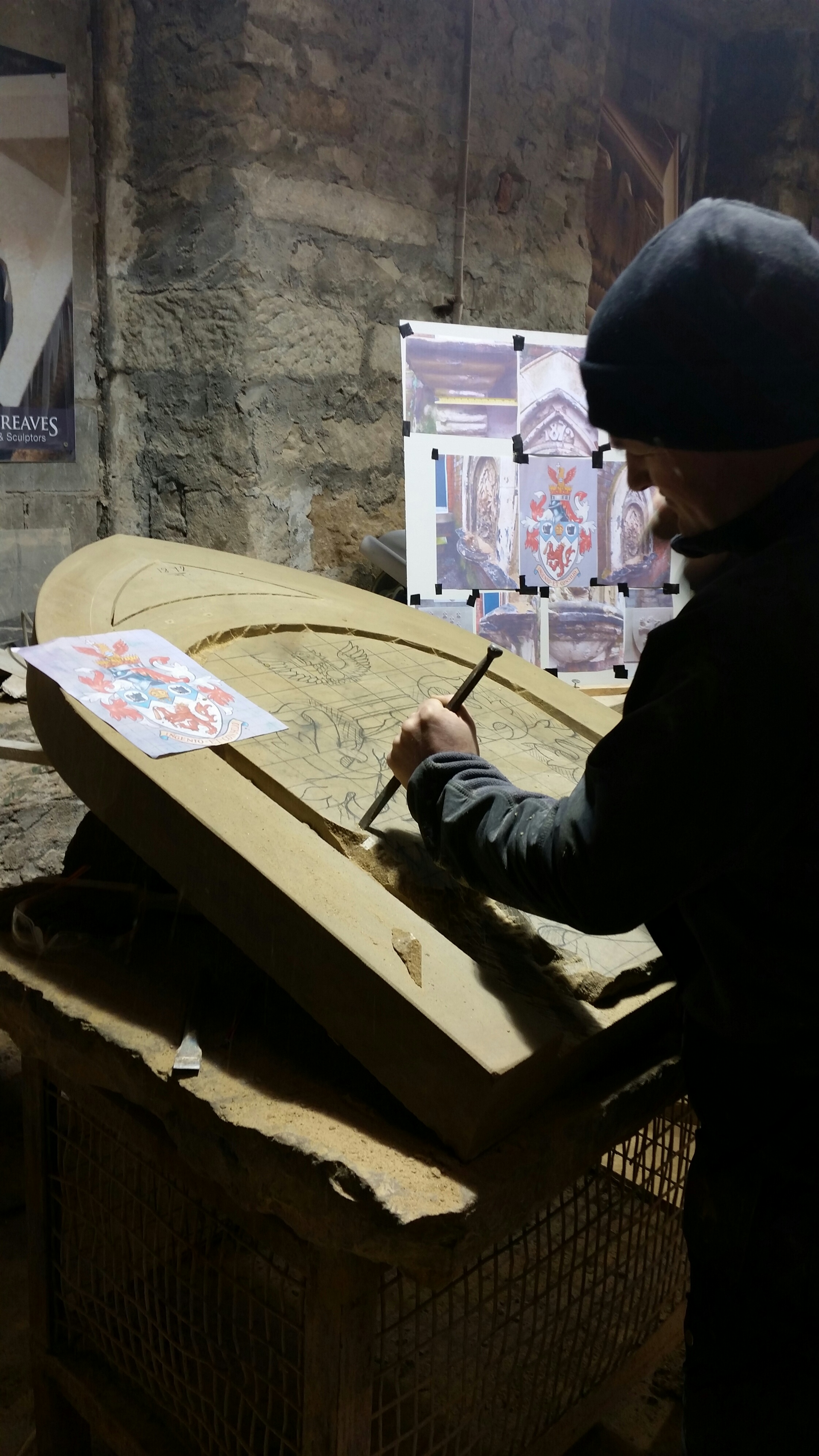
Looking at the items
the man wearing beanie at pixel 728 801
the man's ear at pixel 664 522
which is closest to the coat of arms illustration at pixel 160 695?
the man wearing beanie at pixel 728 801

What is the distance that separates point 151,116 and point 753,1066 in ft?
9.11

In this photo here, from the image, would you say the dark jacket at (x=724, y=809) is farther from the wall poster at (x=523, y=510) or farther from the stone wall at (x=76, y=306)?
the stone wall at (x=76, y=306)

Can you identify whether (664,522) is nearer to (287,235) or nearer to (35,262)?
(287,235)

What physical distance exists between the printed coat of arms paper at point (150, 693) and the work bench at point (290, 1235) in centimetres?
30

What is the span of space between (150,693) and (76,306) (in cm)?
191

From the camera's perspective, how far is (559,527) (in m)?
3.17

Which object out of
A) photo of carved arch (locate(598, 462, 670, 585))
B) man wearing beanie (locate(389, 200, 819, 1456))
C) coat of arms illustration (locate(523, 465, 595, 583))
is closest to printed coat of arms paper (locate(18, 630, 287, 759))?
man wearing beanie (locate(389, 200, 819, 1456))

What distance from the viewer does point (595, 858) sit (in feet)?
3.05

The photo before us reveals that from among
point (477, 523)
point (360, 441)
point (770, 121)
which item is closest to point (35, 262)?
point (360, 441)

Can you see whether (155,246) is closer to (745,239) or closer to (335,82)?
(335,82)

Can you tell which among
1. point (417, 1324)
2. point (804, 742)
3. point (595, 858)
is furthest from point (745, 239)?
point (417, 1324)

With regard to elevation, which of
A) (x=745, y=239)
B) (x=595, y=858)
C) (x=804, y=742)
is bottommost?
(x=595, y=858)

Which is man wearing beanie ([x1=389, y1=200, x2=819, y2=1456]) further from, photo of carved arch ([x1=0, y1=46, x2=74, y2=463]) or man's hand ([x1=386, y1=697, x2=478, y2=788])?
photo of carved arch ([x1=0, y1=46, x2=74, y2=463])

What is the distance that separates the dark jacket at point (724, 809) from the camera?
88cm
